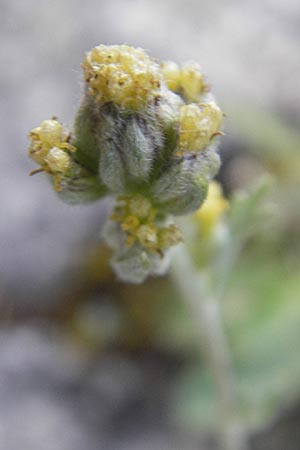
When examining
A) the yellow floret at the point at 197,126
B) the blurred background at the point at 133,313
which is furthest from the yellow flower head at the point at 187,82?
the blurred background at the point at 133,313

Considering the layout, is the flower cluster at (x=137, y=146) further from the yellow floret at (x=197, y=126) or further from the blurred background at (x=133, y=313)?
the blurred background at (x=133, y=313)

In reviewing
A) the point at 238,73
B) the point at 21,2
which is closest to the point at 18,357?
the point at 238,73

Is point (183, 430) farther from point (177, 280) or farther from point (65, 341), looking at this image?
point (177, 280)

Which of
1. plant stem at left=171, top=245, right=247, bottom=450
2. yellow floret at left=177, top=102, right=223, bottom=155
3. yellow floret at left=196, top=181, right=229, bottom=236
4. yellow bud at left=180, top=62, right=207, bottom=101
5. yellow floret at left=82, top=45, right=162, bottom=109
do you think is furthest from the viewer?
plant stem at left=171, top=245, right=247, bottom=450

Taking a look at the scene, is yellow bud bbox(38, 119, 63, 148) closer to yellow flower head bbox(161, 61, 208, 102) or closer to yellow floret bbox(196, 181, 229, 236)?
yellow flower head bbox(161, 61, 208, 102)

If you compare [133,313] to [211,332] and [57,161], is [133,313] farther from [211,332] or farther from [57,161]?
[57,161]

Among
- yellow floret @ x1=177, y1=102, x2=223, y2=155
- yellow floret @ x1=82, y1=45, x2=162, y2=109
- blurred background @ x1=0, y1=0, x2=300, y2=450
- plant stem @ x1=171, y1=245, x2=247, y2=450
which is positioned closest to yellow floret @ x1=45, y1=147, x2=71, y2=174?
yellow floret @ x1=82, y1=45, x2=162, y2=109
